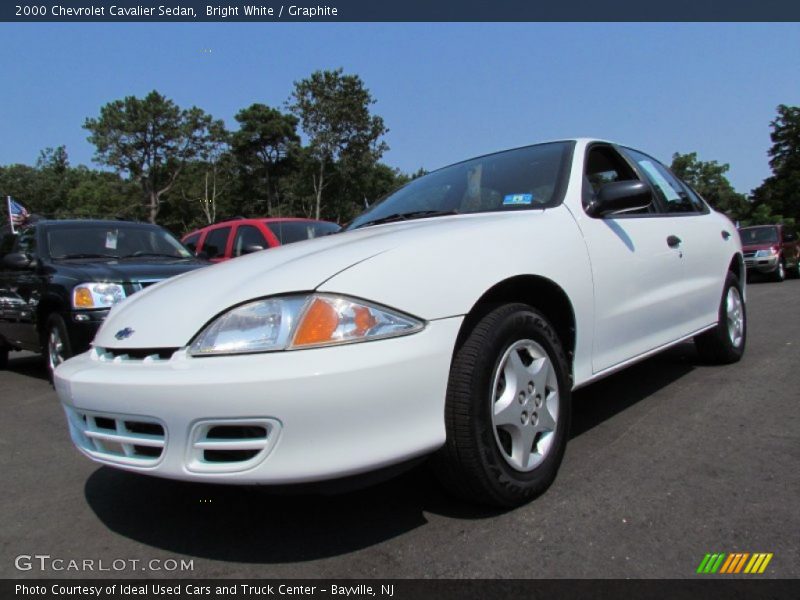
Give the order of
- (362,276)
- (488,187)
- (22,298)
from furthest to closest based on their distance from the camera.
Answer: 1. (22,298)
2. (488,187)
3. (362,276)

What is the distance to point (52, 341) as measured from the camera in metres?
4.75

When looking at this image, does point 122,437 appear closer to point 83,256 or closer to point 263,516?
point 263,516

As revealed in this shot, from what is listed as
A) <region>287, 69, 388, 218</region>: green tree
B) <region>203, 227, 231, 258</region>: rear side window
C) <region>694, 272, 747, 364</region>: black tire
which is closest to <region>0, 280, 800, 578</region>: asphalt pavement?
<region>694, 272, 747, 364</region>: black tire

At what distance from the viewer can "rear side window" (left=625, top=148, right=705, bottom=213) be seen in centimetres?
351

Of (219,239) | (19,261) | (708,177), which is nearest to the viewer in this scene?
(19,261)

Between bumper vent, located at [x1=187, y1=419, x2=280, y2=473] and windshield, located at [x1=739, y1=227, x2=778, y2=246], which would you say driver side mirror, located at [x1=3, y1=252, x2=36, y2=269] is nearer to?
bumper vent, located at [x1=187, y1=419, x2=280, y2=473]

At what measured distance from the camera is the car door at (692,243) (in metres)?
3.38

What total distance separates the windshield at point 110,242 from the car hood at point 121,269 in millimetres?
287

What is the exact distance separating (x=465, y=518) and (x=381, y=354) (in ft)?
2.54

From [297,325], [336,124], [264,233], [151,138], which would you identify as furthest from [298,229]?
[151,138]

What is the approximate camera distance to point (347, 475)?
170 centimetres

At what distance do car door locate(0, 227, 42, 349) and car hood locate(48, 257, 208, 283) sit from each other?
37 cm
